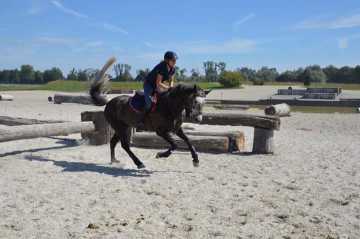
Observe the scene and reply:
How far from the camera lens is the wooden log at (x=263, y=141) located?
10062 millimetres

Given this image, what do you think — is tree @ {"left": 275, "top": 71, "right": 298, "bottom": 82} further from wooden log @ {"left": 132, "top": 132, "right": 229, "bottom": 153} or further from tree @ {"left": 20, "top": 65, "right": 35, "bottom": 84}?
wooden log @ {"left": 132, "top": 132, "right": 229, "bottom": 153}

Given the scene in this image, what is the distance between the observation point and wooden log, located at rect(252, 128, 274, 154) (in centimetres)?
1006

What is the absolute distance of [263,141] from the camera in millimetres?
10117

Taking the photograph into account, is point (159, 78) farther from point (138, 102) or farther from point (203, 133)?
point (203, 133)

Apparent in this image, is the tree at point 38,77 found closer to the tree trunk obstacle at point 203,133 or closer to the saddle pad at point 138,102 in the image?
the tree trunk obstacle at point 203,133

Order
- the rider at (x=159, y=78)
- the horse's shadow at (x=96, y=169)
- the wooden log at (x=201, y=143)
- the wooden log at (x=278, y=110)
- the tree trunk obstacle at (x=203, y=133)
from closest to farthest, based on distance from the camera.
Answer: the horse's shadow at (x=96, y=169)
the rider at (x=159, y=78)
the tree trunk obstacle at (x=203, y=133)
the wooden log at (x=201, y=143)
the wooden log at (x=278, y=110)

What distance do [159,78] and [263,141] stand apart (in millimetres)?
3332

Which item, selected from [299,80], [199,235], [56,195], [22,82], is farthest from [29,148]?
[22,82]

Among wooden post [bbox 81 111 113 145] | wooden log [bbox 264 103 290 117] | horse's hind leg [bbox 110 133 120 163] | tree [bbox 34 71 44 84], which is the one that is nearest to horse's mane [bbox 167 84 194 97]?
horse's hind leg [bbox 110 133 120 163]

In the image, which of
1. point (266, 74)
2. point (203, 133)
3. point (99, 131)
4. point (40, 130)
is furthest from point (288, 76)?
point (40, 130)

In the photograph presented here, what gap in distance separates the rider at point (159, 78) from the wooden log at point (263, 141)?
2914 millimetres

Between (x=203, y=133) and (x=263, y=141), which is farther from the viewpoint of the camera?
(x=203, y=133)

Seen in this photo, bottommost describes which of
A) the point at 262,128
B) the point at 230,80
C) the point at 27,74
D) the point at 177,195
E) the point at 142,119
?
the point at 177,195

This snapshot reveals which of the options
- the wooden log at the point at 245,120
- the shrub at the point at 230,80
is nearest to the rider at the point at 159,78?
the wooden log at the point at 245,120
